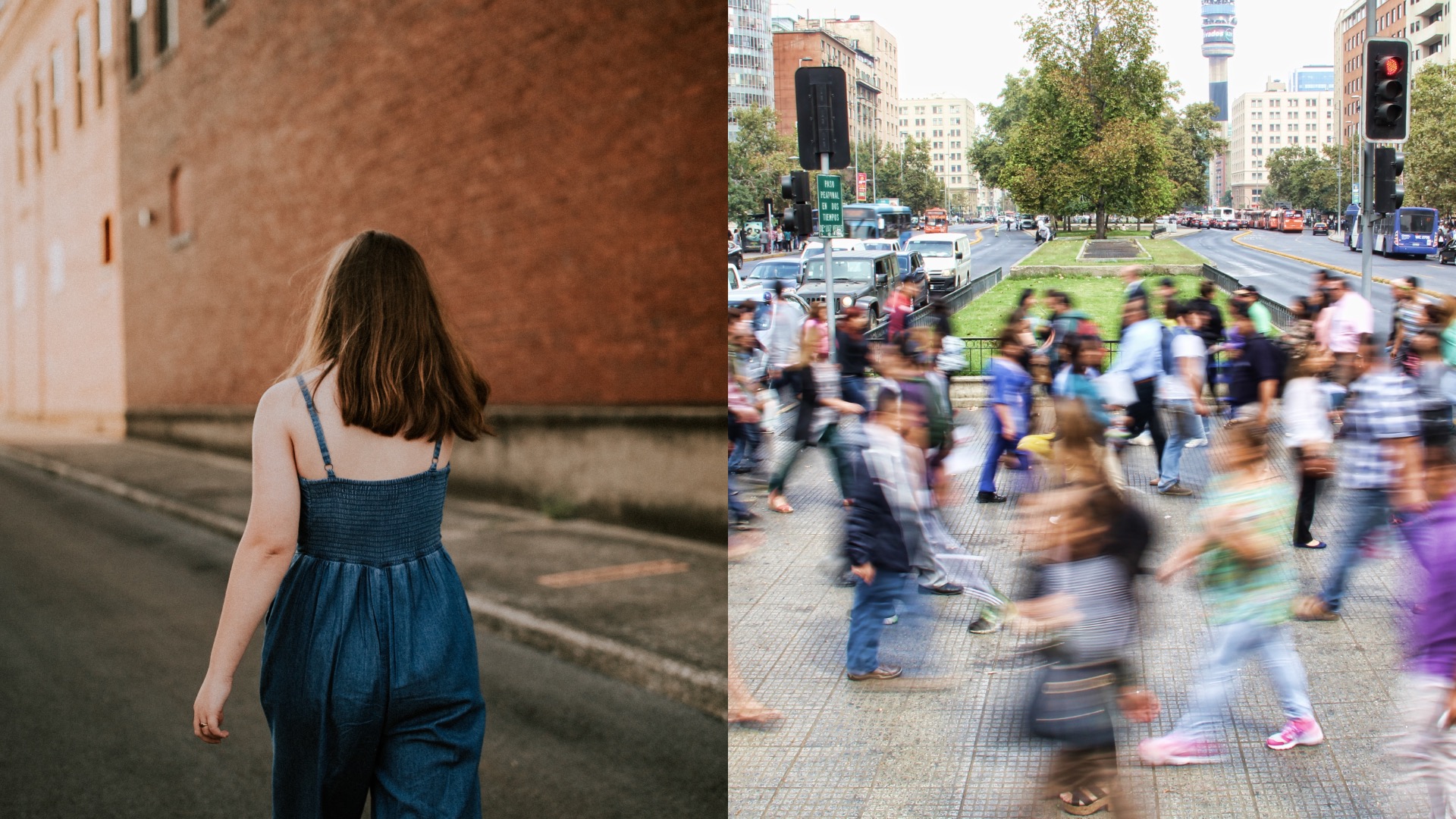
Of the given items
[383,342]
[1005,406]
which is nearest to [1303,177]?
[1005,406]

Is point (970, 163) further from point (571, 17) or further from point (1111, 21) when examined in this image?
point (571, 17)

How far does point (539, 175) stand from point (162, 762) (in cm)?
585

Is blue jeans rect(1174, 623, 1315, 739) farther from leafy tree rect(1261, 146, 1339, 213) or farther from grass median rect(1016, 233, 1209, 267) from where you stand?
leafy tree rect(1261, 146, 1339, 213)

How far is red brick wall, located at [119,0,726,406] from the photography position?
5.12 meters

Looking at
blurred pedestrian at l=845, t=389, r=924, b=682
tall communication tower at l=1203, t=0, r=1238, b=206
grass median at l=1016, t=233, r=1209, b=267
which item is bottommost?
blurred pedestrian at l=845, t=389, r=924, b=682

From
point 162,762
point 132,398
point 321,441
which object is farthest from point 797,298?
point 162,762

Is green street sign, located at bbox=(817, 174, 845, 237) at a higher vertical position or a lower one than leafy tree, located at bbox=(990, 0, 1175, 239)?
lower

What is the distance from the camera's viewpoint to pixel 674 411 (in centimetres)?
826

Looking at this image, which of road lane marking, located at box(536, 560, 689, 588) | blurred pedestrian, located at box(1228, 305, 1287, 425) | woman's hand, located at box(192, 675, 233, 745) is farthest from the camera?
road lane marking, located at box(536, 560, 689, 588)

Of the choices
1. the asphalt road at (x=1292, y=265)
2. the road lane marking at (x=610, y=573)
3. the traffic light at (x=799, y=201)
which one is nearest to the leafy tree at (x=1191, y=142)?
the asphalt road at (x=1292, y=265)

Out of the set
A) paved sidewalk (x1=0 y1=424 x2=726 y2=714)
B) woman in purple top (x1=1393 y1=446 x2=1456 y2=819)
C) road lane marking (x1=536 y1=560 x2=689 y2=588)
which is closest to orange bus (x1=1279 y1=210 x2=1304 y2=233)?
woman in purple top (x1=1393 y1=446 x2=1456 y2=819)

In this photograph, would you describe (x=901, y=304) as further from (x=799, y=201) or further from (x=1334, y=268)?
(x=1334, y=268)

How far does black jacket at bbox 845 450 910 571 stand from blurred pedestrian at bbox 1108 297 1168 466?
0.62 m

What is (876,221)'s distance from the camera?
2.82m
